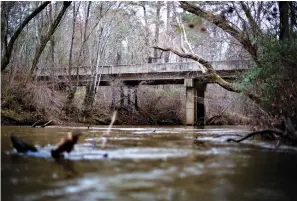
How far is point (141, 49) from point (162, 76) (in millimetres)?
2147

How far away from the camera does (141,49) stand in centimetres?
2400

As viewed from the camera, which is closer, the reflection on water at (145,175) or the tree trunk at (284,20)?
the reflection on water at (145,175)

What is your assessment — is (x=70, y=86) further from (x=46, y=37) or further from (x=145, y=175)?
(x=145, y=175)

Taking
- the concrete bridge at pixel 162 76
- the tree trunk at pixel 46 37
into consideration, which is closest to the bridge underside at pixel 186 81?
the concrete bridge at pixel 162 76

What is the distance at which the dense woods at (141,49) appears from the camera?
10.1 m

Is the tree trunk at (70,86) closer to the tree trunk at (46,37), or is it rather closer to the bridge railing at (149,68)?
the bridge railing at (149,68)

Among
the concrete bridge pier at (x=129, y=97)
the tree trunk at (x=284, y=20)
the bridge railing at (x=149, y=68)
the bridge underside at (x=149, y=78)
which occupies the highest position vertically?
the tree trunk at (x=284, y=20)

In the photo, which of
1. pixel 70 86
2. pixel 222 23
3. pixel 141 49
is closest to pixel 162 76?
pixel 141 49

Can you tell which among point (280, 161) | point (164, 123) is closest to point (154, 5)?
point (164, 123)

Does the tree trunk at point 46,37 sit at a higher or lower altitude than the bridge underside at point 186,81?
higher

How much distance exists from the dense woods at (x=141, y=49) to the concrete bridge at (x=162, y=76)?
1.33 ft

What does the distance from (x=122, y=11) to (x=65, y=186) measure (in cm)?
1884

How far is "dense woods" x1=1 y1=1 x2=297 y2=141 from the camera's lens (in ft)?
33.3

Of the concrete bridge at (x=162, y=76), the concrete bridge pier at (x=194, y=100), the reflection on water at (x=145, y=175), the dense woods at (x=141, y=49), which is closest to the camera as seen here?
the reflection on water at (x=145, y=175)
